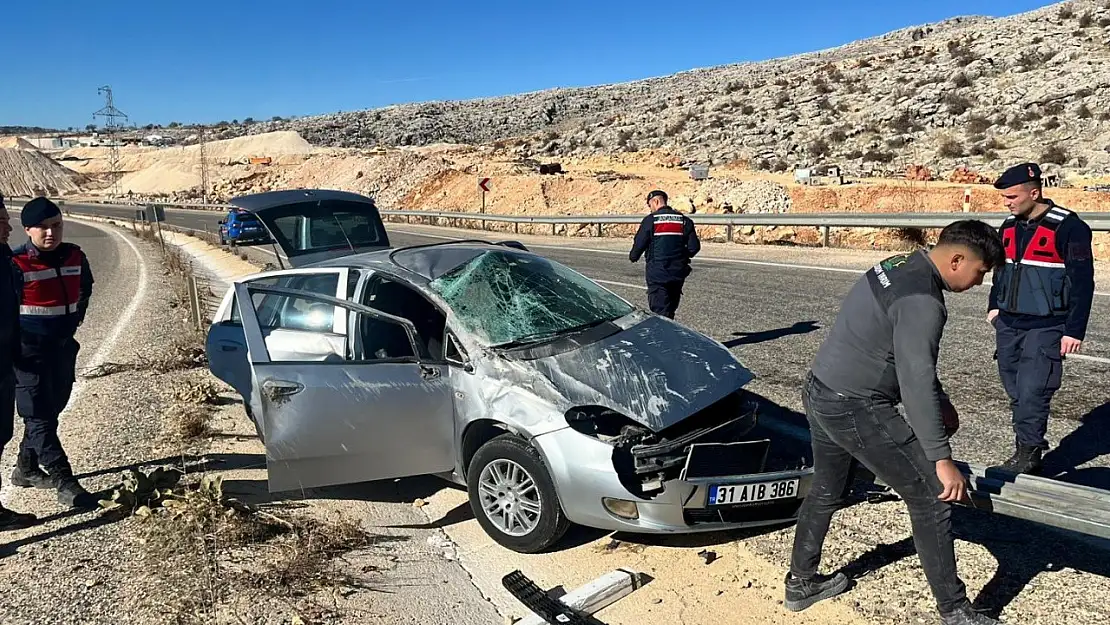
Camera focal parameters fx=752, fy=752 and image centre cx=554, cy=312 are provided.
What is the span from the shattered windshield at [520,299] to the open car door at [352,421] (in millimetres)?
424

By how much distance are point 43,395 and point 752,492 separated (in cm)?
427

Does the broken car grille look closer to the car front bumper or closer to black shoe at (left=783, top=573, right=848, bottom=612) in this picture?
the car front bumper

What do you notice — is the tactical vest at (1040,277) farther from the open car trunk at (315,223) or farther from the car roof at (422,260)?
the open car trunk at (315,223)

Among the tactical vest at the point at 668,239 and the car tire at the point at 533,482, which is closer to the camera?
the car tire at the point at 533,482

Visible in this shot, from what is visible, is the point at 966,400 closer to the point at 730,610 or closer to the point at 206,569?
the point at 730,610

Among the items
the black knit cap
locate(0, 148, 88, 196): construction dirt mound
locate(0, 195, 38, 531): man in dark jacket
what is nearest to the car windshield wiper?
locate(0, 195, 38, 531): man in dark jacket

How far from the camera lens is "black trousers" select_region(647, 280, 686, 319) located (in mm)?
7605

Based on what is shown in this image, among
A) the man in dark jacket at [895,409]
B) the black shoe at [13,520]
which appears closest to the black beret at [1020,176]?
the man in dark jacket at [895,409]

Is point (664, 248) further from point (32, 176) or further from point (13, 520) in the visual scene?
point (32, 176)

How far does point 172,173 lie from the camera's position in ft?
253

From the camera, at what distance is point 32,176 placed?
8694cm

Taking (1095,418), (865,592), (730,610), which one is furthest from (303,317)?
(1095,418)

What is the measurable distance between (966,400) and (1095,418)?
32.7 inches

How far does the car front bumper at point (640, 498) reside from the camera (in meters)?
3.58
